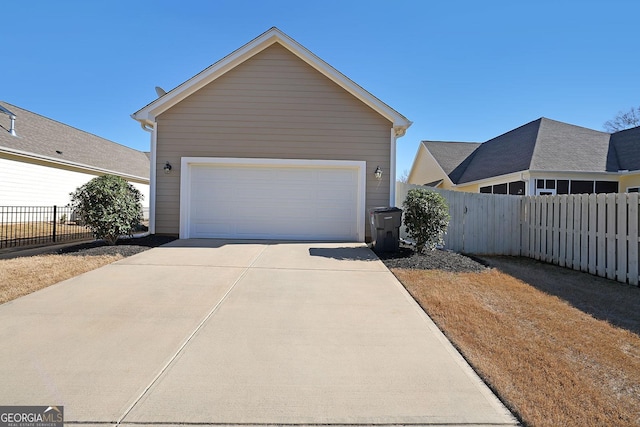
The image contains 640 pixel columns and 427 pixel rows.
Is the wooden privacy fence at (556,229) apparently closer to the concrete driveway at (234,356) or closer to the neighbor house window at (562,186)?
the concrete driveway at (234,356)

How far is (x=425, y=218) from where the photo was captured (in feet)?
Answer: 23.4

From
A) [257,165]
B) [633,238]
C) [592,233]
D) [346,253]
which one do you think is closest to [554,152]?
[592,233]

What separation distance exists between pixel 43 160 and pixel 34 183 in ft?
3.68

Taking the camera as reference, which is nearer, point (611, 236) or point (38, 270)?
point (38, 270)

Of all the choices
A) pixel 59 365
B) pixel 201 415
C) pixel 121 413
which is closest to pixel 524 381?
pixel 201 415

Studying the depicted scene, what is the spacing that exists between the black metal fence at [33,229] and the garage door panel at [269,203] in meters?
3.43

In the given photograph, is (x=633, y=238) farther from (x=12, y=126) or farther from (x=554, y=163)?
(x=12, y=126)

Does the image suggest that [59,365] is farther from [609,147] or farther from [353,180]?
[609,147]

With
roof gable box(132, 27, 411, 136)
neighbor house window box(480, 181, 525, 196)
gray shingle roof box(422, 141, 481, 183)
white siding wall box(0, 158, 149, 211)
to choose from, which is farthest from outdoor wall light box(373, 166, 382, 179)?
white siding wall box(0, 158, 149, 211)

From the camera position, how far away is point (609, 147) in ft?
50.5

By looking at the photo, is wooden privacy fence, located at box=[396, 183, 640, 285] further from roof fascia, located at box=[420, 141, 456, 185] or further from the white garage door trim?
roof fascia, located at box=[420, 141, 456, 185]

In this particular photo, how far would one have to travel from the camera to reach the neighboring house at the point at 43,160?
42.1 ft
